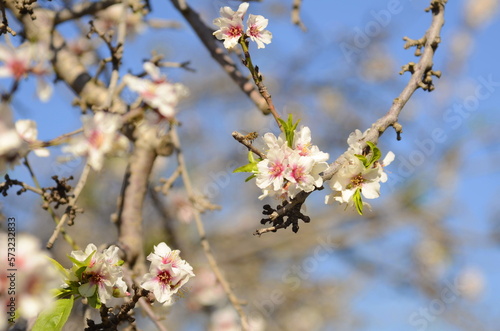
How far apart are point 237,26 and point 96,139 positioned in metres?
0.55

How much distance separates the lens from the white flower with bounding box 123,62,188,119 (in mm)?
1854

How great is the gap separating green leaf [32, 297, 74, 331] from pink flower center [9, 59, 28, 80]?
94 centimetres

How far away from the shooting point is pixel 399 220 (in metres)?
4.91

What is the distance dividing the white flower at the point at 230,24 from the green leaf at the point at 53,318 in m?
0.71

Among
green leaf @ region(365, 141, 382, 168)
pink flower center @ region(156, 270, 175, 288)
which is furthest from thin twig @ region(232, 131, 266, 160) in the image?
pink flower center @ region(156, 270, 175, 288)

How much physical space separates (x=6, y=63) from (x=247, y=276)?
334cm

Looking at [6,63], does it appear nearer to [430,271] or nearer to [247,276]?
[247,276]

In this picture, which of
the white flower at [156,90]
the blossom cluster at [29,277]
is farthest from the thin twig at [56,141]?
the blossom cluster at [29,277]

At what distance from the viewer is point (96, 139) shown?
5.21ft

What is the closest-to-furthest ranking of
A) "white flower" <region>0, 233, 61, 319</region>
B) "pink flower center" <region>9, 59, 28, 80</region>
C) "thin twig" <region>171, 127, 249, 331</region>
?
"white flower" <region>0, 233, 61, 319</region>, "thin twig" <region>171, 127, 249, 331</region>, "pink flower center" <region>9, 59, 28, 80</region>

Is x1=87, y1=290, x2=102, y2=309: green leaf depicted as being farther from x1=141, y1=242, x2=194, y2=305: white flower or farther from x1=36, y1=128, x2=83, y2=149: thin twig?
x1=36, y1=128, x2=83, y2=149: thin twig

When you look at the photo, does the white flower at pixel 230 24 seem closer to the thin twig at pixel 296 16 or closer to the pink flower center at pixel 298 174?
the pink flower center at pixel 298 174

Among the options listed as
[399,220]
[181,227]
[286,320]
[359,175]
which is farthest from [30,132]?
[286,320]

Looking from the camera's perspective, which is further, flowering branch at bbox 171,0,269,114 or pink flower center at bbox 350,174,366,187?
flowering branch at bbox 171,0,269,114
